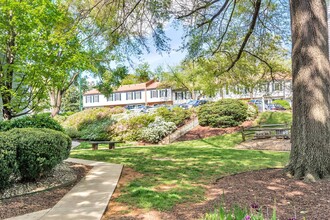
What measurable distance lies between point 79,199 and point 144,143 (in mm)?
13551

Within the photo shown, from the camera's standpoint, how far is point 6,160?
4973 millimetres

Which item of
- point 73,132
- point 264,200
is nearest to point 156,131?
point 73,132

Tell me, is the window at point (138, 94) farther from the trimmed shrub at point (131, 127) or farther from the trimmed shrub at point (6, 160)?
the trimmed shrub at point (6, 160)

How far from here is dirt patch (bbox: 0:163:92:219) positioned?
445 centimetres

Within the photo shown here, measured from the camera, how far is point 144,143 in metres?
18.5

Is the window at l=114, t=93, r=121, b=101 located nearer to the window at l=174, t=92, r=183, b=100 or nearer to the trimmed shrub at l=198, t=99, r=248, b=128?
the window at l=174, t=92, r=183, b=100

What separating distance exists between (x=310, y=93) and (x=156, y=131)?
13.4 metres

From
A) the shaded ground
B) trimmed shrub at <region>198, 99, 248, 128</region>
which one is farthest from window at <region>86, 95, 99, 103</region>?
the shaded ground

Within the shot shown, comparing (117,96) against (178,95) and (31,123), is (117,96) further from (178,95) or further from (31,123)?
(31,123)

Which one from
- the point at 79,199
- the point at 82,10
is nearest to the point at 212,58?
the point at 82,10

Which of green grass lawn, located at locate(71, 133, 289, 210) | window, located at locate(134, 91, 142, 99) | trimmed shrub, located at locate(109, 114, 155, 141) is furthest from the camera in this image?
window, located at locate(134, 91, 142, 99)

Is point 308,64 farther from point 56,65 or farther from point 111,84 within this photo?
point 111,84

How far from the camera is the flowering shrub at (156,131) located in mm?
18344

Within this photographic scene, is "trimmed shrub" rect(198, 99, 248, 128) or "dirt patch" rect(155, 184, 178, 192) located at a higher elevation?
"trimmed shrub" rect(198, 99, 248, 128)
